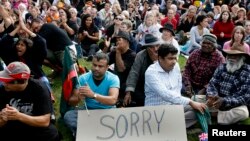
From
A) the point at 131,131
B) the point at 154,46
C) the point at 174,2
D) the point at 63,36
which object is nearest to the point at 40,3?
the point at 174,2

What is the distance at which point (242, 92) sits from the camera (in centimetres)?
636

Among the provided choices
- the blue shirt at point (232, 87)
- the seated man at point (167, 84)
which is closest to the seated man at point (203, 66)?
the blue shirt at point (232, 87)

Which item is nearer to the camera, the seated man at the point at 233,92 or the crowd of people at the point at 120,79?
the crowd of people at the point at 120,79

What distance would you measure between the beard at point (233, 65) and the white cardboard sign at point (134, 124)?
1478 millimetres

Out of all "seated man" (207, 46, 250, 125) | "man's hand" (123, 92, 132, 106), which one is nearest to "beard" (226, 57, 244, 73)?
"seated man" (207, 46, 250, 125)

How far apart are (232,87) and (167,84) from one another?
42.3 inches

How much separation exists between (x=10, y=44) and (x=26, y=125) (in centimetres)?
288

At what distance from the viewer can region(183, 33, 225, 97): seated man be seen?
289 inches

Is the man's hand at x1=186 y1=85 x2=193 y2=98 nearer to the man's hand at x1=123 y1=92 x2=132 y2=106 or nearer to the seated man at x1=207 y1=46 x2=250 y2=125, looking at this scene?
the seated man at x1=207 y1=46 x2=250 y2=125

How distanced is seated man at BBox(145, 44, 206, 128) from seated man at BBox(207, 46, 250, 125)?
1.63ft

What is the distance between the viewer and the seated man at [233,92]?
20.8ft

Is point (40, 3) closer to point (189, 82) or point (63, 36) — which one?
point (63, 36)

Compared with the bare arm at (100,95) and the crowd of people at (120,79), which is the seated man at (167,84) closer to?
the crowd of people at (120,79)

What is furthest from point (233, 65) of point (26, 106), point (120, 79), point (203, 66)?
point (26, 106)
